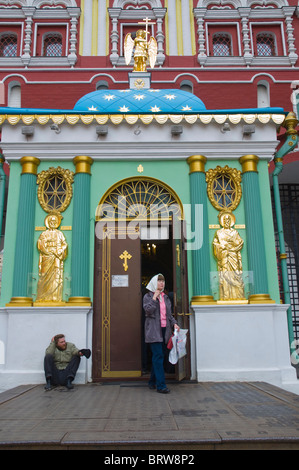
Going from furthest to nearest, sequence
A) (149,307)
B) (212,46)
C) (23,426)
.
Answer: (212,46), (149,307), (23,426)

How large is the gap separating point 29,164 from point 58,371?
152 inches

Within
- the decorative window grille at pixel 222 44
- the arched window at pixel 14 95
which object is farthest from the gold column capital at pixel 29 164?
the decorative window grille at pixel 222 44

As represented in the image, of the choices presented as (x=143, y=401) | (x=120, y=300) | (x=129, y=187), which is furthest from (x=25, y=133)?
(x=143, y=401)

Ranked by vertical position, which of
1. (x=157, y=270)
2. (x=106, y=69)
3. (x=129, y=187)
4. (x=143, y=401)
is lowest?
(x=143, y=401)

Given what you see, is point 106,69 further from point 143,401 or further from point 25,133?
point 143,401

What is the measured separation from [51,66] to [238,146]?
24.8 ft

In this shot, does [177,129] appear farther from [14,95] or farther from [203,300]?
[14,95]

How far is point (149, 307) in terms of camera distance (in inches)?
242

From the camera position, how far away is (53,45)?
1344 centimetres

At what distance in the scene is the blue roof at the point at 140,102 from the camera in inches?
342

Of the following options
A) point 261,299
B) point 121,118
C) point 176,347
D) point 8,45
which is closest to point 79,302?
point 176,347

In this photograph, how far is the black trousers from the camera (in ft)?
21.2

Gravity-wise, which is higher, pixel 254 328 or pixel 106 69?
pixel 106 69

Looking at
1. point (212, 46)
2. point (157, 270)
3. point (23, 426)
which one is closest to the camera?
point (23, 426)
